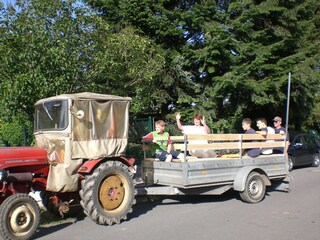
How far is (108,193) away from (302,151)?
11.0m

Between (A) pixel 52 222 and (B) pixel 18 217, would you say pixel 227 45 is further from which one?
(B) pixel 18 217

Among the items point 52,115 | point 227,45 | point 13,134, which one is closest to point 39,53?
point 52,115

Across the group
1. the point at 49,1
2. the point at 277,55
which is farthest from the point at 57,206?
the point at 277,55

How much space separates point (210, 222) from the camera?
22.4ft

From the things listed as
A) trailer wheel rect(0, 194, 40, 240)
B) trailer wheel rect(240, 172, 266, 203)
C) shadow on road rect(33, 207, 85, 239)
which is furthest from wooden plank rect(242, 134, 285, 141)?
trailer wheel rect(0, 194, 40, 240)

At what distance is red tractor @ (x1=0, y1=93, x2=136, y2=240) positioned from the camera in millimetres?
6254

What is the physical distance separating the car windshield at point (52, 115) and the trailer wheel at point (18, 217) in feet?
4.61

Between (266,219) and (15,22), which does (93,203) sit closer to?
(266,219)

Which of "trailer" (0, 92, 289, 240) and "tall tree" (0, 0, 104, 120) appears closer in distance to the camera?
"trailer" (0, 92, 289, 240)

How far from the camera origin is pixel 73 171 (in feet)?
21.3

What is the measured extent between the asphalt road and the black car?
6.02 m

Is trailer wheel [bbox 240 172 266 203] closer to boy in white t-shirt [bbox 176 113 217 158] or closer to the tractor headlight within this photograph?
boy in white t-shirt [bbox 176 113 217 158]

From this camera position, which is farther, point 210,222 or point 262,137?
point 262,137

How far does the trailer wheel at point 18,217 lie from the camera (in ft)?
18.1
